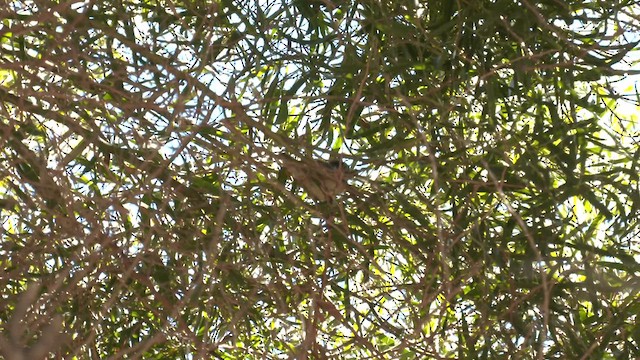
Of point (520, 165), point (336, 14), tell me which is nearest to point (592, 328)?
point (520, 165)

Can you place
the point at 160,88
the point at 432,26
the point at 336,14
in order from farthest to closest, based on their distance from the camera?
the point at 336,14, the point at 432,26, the point at 160,88

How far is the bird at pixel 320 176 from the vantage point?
1314 mm

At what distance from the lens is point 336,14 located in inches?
66.4

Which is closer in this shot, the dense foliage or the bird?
the bird

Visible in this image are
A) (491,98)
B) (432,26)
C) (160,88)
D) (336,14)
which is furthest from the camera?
(336,14)

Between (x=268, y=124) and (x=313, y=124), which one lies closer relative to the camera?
(x=268, y=124)

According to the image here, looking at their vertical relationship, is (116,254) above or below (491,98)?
below

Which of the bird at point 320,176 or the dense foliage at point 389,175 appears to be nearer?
the bird at point 320,176

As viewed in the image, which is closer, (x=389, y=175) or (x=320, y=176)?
(x=320, y=176)

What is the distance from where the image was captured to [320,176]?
1.36 metres

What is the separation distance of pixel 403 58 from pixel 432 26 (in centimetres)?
7

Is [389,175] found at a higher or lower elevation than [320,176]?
higher

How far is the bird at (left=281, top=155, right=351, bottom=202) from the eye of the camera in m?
1.31

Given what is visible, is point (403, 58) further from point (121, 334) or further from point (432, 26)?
point (121, 334)
